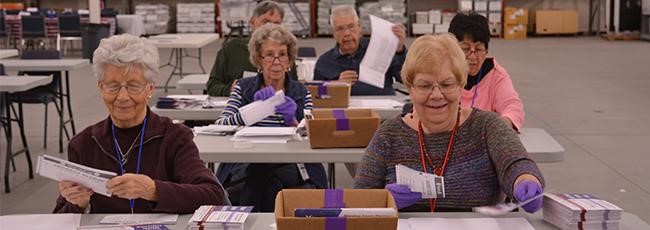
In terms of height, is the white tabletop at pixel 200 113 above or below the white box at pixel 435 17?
below

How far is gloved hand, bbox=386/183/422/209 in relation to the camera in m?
2.50

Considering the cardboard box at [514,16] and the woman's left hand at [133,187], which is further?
the cardboard box at [514,16]

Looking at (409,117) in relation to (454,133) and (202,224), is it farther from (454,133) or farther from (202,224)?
(202,224)

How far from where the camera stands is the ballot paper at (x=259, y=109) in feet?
13.3

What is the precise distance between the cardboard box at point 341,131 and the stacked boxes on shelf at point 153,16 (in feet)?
53.3

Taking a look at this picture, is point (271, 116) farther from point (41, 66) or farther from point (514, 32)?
point (514, 32)

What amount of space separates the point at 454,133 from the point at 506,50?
1435cm

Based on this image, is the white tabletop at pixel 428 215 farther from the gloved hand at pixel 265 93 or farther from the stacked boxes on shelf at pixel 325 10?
the stacked boxes on shelf at pixel 325 10

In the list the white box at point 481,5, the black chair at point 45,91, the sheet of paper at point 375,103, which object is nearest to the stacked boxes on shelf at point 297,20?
the white box at point 481,5

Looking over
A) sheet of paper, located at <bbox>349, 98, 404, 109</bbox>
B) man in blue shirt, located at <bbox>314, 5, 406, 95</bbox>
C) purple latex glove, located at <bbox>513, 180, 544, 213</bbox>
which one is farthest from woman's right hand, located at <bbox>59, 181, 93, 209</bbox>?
man in blue shirt, located at <bbox>314, 5, 406, 95</bbox>

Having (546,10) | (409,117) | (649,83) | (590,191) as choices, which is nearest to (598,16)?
(546,10)

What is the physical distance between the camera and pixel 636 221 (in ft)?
7.85

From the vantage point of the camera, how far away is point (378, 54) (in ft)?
17.6

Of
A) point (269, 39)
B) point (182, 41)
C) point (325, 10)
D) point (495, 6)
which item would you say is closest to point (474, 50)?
point (269, 39)
